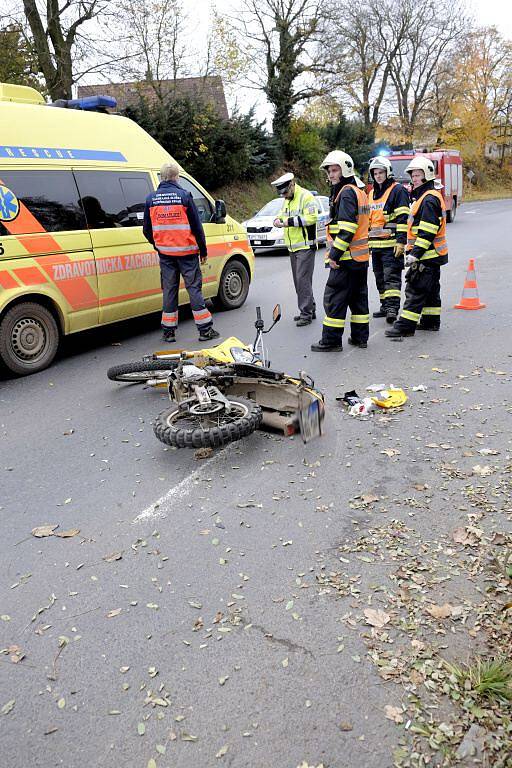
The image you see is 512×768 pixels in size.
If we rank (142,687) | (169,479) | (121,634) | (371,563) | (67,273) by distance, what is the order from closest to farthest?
(142,687)
(121,634)
(371,563)
(169,479)
(67,273)

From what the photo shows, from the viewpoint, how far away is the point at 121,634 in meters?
2.78

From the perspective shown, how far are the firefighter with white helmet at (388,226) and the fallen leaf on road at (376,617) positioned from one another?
232 inches

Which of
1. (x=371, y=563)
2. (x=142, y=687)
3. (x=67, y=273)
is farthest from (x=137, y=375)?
(x=142, y=687)

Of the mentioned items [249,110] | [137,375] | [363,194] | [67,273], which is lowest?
[137,375]

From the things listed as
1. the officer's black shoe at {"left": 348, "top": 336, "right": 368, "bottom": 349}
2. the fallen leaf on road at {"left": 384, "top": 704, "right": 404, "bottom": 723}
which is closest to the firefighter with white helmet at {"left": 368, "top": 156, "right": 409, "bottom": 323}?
the officer's black shoe at {"left": 348, "top": 336, "right": 368, "bottom": 349}

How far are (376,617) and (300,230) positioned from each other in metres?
6.11

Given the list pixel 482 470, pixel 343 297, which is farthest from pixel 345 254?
pixel 482 470

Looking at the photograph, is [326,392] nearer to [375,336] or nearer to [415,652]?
[375,336]

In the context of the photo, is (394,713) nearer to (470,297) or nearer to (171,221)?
(171,221)

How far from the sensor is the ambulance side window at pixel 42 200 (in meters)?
6.07

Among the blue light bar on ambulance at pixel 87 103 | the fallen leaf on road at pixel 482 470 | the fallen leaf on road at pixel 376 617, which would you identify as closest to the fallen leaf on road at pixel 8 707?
the fallen leaf on road at pixel 376 617

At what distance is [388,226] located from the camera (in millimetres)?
8133

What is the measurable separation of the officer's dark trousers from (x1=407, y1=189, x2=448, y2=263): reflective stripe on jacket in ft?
4.68

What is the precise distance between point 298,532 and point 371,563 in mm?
477
